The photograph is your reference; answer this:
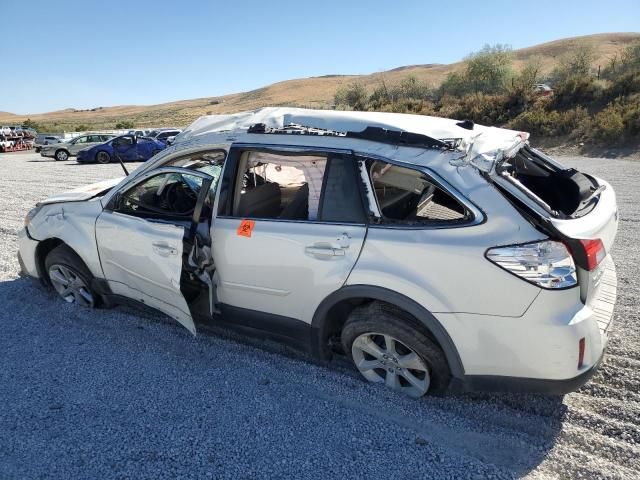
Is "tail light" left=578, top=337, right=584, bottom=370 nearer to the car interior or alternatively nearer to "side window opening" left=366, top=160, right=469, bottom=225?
"side window opening" left=366, top=160, right=469, bottom=225

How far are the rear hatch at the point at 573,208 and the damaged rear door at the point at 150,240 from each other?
80.4 inches

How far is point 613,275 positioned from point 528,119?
66.8ft

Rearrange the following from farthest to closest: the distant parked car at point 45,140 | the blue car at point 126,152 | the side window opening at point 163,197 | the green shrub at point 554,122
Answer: the distant parked car at point 45,140 < the blue car at point 126,152 < the green shrub at point 554,122 < the side window opening at point 163,197

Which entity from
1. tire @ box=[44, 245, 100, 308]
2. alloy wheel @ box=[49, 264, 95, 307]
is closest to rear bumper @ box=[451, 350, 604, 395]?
tire @ box=[44, 245, 100, 308]

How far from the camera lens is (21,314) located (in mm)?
4355

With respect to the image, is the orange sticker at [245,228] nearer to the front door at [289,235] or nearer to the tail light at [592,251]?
the front door at [289,235]

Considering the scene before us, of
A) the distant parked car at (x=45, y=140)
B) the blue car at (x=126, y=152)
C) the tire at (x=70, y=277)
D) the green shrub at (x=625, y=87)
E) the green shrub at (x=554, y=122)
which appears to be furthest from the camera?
the distant parked car at (x=45, y=140)

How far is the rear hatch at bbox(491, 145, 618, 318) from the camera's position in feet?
7.71

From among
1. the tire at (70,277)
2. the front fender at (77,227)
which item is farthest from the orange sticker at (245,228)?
the tire at (70,277)

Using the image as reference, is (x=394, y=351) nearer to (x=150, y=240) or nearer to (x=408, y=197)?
(x=408, y=197)

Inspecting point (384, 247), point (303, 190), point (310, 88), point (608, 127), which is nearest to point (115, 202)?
point (303, 190)

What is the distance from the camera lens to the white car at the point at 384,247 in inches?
Result: 93.7

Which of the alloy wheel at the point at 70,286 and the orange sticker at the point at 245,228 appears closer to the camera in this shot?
the orange sticker at the point at 245,228

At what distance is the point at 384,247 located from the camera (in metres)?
2.66
